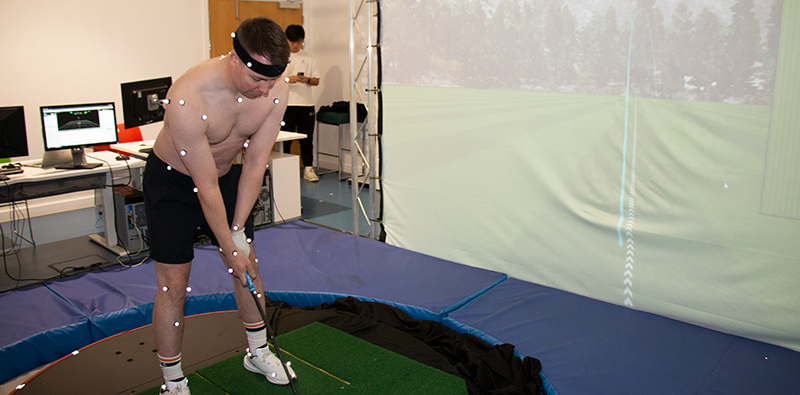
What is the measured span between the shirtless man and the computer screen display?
7.31ft

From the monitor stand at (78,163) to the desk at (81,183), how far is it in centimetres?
6

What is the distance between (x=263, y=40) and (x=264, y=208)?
120 inches

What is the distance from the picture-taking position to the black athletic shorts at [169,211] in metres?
2.03

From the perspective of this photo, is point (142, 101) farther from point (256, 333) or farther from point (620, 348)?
point (620, 348)

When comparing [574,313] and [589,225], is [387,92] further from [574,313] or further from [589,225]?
[574,313]

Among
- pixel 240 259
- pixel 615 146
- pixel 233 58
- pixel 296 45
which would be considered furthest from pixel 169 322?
pixel 296 45

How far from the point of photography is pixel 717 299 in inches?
108

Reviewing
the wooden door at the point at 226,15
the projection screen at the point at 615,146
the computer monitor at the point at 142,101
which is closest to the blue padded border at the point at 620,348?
the projection screen at the point at 615,146

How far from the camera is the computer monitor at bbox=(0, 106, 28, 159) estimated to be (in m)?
3.51

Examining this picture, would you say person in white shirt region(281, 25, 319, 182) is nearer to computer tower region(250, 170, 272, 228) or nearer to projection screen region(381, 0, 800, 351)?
computer tower region(250, 170, 272, 228)

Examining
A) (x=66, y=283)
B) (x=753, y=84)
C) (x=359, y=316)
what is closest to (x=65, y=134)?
(x=66, y=283)

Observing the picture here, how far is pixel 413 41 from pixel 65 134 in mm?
2486

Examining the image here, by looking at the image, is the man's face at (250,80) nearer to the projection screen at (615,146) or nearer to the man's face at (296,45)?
the projection screen at (615,146)

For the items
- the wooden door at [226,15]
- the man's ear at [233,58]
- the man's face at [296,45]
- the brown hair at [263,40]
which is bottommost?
the man's ear at [233,58]
